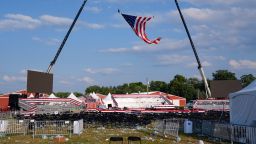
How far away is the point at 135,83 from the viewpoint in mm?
162750

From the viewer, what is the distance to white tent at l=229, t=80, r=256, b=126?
2196cm

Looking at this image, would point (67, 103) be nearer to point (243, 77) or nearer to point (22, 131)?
point (22, 131)

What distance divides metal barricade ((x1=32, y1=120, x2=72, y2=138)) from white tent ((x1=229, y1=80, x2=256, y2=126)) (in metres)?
9.59

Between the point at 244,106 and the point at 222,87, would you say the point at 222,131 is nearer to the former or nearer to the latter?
the point at 244,106

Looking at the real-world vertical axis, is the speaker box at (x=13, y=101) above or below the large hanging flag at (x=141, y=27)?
below

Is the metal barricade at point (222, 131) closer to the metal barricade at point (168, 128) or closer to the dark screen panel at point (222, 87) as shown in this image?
the metal barricade at point (168, 128)

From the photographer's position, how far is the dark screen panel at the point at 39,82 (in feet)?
170

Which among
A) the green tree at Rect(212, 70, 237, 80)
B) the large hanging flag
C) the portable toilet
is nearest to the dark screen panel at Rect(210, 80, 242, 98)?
the large hanging flag

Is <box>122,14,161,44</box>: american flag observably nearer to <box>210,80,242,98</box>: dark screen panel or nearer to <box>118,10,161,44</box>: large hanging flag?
<box>118,10,161,44</box>: large hanging flag

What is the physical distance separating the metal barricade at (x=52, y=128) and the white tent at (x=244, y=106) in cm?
959

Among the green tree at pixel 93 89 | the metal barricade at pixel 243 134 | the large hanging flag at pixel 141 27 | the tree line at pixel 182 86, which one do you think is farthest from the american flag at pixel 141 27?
the green tree at pixel 93 89

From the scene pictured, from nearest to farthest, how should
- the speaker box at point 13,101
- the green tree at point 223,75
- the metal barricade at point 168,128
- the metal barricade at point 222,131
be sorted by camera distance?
1. the metal barricade at point 222,131
2. the metal barricade at point 168,128
3. the speaker box at point 13,101
4. the green tree at point 223,75

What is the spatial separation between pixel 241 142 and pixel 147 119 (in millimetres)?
16181

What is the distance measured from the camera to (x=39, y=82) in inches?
2095
